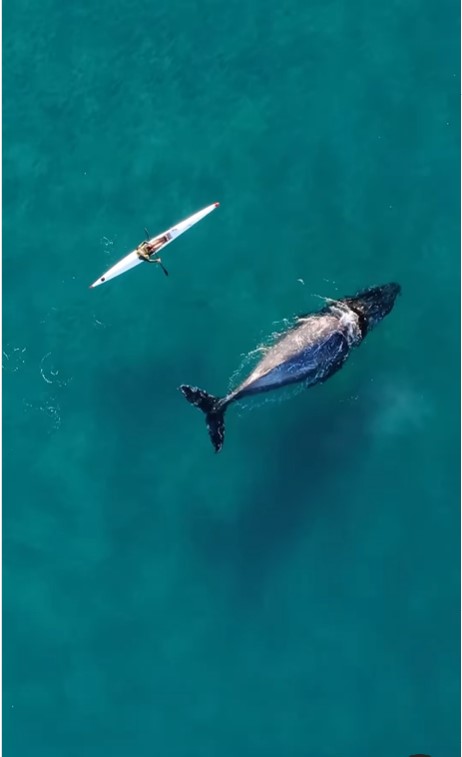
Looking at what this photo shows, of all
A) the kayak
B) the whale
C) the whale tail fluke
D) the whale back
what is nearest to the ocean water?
the kayak

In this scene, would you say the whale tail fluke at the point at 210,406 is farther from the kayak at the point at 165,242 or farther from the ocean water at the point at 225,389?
the kayak at the point at 165,242

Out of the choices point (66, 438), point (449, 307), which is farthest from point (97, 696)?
point (449, 307)

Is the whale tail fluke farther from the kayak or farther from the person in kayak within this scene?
the kayak

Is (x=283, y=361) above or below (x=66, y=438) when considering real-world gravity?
below

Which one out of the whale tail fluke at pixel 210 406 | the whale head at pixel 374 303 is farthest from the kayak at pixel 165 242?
the whale head at pixel 374 303

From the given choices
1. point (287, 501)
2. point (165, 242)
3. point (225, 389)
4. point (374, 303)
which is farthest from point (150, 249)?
point (287, 501)

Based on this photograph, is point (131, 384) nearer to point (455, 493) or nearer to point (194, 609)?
point (194, 609)
